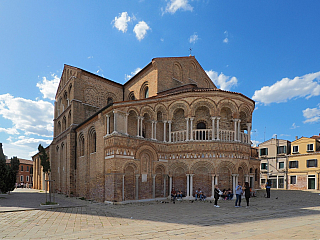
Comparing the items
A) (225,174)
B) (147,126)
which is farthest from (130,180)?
(225,174)

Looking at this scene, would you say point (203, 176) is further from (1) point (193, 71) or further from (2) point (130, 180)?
(1) point (193, 71)

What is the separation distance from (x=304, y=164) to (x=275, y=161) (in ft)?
14.7

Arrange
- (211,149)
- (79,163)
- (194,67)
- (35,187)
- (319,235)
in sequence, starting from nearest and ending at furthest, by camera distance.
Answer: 1. (319,235)
2. (211,149)
3. (79,163)
4. (194,67)
5. (35,187)

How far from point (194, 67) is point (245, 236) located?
20592 mm

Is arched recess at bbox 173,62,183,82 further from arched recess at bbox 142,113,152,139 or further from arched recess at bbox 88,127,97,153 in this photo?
arched recess at bbox 88,127,97,153

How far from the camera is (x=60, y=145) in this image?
29.6 m

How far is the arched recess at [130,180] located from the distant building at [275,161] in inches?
1085

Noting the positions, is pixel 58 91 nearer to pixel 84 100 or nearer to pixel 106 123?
pixel 84 100

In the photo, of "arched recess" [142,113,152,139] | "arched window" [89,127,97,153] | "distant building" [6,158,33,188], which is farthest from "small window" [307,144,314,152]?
"distant building" [6,158,33,188]

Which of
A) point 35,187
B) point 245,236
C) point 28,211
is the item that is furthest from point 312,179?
point 35,187

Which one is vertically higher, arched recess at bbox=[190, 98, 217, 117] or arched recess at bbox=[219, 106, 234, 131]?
arched recess at bbox=[190, 98, 217, 117]

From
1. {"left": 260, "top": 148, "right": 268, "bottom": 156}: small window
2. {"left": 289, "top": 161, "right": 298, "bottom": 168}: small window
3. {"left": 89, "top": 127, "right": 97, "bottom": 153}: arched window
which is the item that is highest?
{"left": 89, "top": 127, "right": 97, "bottom": 153}: arched window

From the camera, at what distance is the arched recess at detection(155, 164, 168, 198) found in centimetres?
1900

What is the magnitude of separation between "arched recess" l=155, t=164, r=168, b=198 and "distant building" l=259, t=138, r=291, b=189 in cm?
2485
